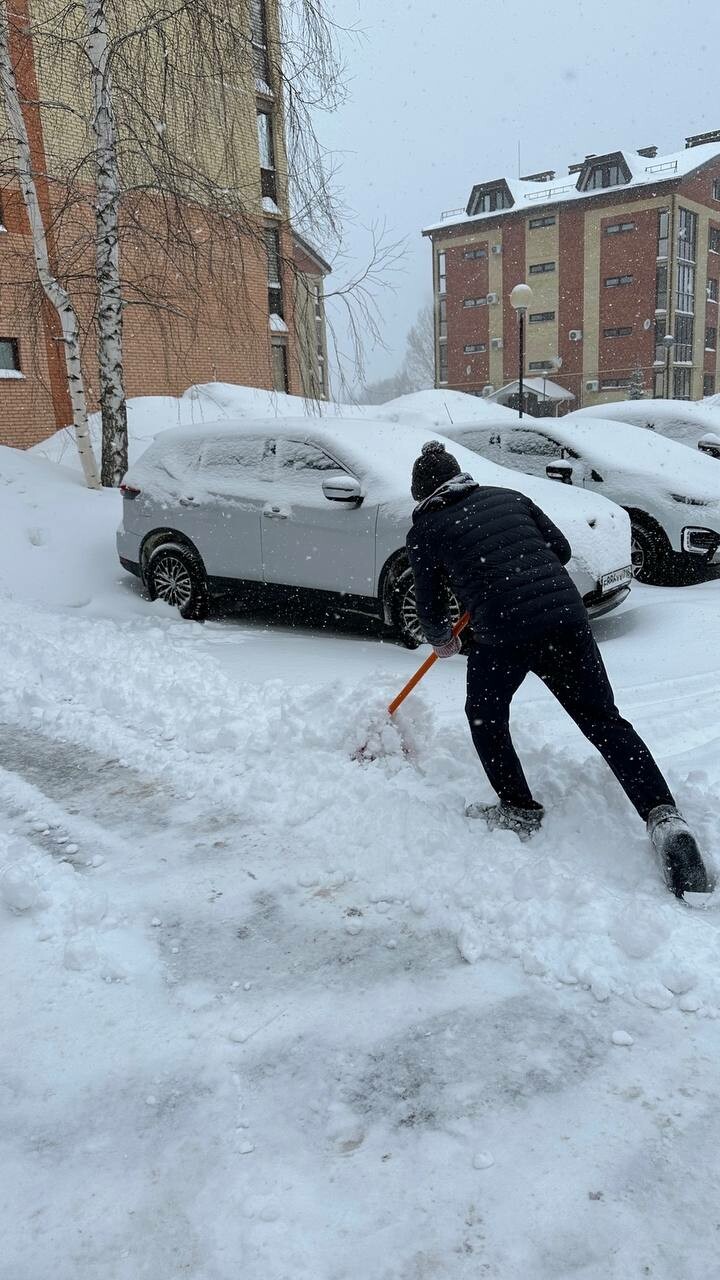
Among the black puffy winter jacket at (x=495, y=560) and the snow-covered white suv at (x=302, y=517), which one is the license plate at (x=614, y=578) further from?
the black puffy winter jacket at (x=495, y=560)

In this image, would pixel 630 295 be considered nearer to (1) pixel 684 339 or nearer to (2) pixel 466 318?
(1) pixel 684 339

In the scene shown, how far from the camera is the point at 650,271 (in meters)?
45.8

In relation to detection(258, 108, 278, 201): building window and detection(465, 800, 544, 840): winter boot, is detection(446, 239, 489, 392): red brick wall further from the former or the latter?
detection(465, 800, 544, 840): winter boot

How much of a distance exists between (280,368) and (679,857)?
22.7 metres

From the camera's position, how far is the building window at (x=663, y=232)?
1793 inches

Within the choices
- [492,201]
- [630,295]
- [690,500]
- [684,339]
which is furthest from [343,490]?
[492,201]

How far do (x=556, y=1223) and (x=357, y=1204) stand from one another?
437 mm

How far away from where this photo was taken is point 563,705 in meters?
3.36

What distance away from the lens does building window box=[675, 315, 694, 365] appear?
47.7 m

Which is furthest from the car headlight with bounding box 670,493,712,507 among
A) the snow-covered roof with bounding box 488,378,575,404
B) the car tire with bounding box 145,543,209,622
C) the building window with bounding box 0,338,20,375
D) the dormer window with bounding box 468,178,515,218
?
the dormer window with bounding box 468,178,515,218

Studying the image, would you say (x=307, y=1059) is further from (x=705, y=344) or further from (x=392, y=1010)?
(x=705, y=344)

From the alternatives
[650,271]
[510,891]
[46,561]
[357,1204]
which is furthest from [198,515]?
[650,271]

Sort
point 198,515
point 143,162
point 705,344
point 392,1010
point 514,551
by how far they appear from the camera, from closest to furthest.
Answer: point 392,1010
point 514,551
point 198,515
point 143,162
point 705,344

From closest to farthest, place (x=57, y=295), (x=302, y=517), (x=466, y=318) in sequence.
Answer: (x=302, y=517) → (x=57, y=295) → (x=466, y=318)
